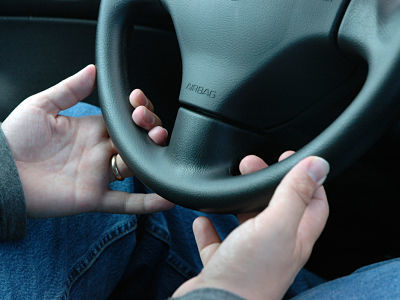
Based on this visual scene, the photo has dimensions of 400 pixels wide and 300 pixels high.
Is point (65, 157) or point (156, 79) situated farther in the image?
point (156, 79)

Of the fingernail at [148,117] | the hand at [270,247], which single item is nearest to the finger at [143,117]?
the fingernail at [148,117]

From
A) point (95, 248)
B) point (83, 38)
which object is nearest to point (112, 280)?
point (95, 248)

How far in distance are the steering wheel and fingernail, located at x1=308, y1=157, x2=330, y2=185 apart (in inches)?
0.8

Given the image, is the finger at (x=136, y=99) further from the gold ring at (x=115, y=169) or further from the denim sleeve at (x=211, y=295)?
the denim sleeve at (x=211, y=295)

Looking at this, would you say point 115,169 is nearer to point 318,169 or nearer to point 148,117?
point 148,117

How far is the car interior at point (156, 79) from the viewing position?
2.96 ft

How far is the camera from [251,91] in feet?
2.00

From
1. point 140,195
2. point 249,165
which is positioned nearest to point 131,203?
point 140,195

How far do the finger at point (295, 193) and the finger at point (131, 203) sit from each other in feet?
0.99

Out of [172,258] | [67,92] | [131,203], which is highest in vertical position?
[67,92]

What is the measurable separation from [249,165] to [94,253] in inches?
12.5

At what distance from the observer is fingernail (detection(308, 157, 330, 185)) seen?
19.0 inches

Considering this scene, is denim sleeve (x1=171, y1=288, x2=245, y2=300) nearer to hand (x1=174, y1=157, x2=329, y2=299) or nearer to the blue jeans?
hand (x1=174, y1=157, x2=329, y2=299)

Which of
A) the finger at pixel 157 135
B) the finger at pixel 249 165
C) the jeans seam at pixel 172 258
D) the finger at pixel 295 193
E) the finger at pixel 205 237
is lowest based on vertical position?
the jeans seam at pixel 172 258
